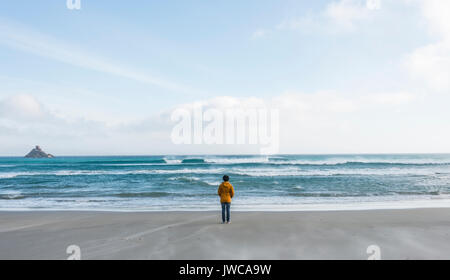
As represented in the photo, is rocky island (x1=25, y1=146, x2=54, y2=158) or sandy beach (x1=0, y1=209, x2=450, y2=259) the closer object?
sandy beach (x1=0, y1=209, x2=450, y2=259)

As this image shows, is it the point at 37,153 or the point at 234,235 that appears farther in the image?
the point at 37,153

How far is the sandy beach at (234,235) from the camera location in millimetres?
4266

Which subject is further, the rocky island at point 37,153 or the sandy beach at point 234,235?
the rocky island at point 37,153

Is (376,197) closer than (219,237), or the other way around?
(219,237)

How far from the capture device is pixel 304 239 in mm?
4918

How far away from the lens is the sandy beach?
4266mm

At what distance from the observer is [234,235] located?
5285 mm
